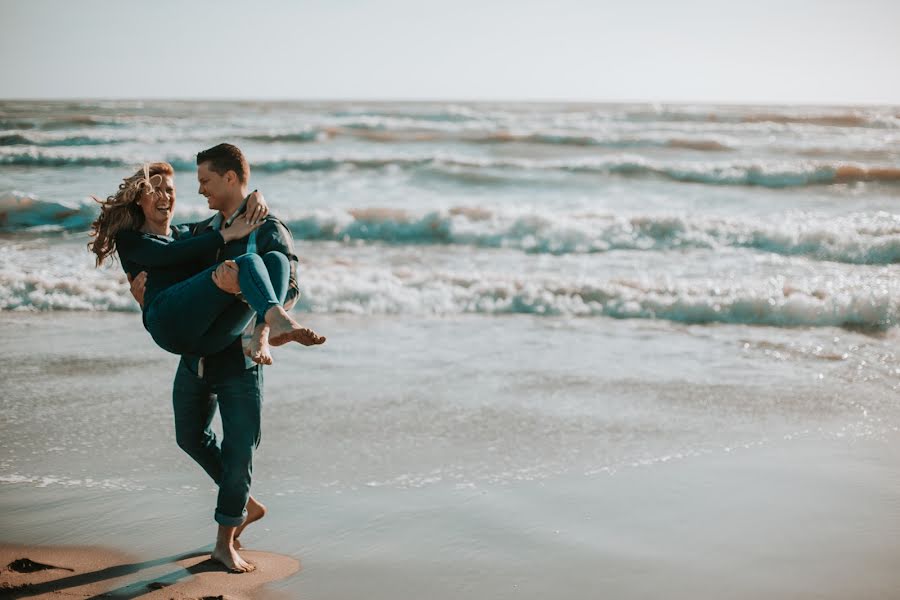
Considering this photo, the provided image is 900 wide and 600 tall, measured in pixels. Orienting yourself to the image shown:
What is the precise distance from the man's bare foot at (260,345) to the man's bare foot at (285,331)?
6.9 inches

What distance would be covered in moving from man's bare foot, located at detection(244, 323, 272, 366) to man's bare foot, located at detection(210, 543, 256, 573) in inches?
31.0

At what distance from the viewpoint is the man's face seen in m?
3.26

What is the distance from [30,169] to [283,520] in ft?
65.4

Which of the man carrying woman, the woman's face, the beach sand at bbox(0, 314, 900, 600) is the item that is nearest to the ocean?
the beach sand at bbox(0, 314, 900, 600)

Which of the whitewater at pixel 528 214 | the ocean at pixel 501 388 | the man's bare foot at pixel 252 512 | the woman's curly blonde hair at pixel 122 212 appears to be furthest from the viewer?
the whitewater at pixel 528 214

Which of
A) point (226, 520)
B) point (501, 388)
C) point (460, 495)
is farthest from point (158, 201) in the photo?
point (501, 388)

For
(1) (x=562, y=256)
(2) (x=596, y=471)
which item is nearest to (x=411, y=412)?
(2) (x=596, y=471)

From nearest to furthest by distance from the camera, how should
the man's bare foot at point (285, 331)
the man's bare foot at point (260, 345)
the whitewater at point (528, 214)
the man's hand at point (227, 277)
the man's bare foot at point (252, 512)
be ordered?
the man's bare foot at point (285, 331) → the man's hand at point (227, 277) → the man's bare foot at point (260, 345) → the man's bare foot at point (252, 512) → the whitewater at point (528, 214)

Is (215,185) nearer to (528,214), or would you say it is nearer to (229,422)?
(229,422)

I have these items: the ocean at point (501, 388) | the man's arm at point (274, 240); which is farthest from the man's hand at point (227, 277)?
the ocean at point (501, 388)

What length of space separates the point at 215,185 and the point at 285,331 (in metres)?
0.77

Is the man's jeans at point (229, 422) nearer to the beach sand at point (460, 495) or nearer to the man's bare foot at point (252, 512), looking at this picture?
the man's bare foot at point (252, 512)

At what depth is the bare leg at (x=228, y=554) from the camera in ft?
10.8

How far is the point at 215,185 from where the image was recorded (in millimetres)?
3277
